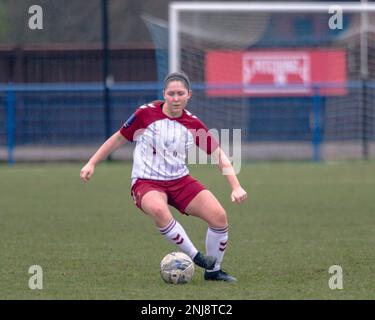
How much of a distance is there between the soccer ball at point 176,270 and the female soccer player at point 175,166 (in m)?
0.08

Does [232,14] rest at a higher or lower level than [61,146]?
higher

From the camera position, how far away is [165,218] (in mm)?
7102

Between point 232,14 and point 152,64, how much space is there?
2.05 metres

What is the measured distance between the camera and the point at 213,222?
722 centimetres

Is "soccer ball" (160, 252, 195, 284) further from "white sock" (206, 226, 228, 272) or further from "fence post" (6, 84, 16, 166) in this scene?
"fence post" (6, 84, 16, 166)

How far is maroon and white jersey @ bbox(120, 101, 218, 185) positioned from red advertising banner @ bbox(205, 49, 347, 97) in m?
12.1

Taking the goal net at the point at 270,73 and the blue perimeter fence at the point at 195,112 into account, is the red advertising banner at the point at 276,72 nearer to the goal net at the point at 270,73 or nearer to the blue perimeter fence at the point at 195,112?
the goal net at the point at 270,73

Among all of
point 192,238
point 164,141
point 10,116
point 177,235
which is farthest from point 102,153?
point 10,116

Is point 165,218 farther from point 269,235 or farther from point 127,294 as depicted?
point 269,235

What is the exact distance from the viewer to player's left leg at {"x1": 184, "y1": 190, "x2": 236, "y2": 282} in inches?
284

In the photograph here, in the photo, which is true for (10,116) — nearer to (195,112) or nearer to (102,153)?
(195,112)

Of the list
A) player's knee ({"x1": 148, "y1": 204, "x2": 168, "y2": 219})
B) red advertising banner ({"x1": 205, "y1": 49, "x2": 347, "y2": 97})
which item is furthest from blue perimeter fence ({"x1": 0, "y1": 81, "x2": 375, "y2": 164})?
player's knee ({"x1": 148, "y1": 204, "x2": 168, "y2": 219})

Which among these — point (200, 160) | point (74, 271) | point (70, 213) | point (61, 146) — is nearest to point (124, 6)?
point (61, 146)

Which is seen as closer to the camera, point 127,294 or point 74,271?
point 127,294
